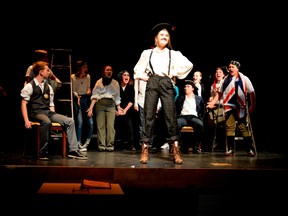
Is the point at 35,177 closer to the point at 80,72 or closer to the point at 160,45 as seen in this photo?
the point at 160,45

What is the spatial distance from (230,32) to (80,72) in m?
3.43

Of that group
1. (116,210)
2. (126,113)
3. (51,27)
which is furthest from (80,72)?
(116,210)

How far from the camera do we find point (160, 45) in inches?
214

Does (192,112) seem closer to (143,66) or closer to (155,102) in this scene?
(155,102)

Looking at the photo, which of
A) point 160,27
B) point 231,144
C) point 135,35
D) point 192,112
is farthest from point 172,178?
point 135,35

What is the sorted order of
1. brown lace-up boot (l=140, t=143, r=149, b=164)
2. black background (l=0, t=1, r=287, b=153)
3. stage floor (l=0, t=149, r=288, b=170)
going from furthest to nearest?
black background (l=0, t=1, r=287, b=153), brown lace-up boot (l=140, t=143, r=149, b=164), stage floor (l=0, t=149, r=288, b=170)

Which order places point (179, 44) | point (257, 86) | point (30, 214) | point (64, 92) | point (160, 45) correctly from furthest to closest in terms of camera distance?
point (257, 86)
point (179, 44)
point (64, 92)
point (160, 45)
point (30, 214)

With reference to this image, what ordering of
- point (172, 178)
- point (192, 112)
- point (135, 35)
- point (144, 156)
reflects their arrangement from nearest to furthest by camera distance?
1. point (172, 178)
2. point (144, 156)
3. point (192, 112)
4. point (135, 35)

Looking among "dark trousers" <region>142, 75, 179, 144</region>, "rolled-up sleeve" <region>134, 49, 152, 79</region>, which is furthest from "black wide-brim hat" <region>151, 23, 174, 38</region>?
"dark trousers" <region>142, 75, 179, 144</region>

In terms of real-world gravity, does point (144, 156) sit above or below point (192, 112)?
below

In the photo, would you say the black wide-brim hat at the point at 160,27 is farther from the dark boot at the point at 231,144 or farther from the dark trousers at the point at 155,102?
the dark boot at the point at 231,144

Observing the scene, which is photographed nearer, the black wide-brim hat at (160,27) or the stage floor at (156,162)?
the stage floor at (156,162)

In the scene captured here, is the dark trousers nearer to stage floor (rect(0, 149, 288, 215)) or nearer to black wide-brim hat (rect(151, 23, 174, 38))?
stage floor (rect(0, 149, 288, 215))

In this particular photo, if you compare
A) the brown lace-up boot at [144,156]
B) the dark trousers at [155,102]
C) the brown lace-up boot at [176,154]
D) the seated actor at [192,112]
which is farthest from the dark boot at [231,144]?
the brown lace-up boot at [144,156]
